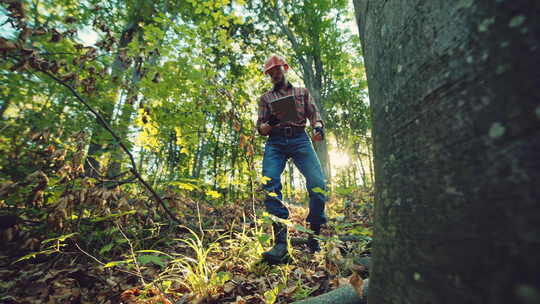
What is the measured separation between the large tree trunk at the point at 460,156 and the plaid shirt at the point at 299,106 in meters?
2.00

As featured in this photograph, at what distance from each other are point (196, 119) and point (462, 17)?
363 cm

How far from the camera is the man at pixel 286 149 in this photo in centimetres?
234

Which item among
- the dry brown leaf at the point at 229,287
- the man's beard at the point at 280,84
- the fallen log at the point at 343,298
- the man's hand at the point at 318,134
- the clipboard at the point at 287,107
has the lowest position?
the dry brown leaf at the point at 229,287

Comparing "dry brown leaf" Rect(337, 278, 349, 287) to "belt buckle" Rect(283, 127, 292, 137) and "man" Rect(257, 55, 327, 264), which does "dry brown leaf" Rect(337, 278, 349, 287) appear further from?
"belt buckle" Rect(283, 127, 292, 137)

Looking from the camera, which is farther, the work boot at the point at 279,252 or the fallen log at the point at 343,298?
the work boot at the point at 279,252

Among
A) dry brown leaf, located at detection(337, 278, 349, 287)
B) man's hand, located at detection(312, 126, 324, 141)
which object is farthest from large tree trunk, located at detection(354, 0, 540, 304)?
man's hand, located at detection(312, 126, 324, 141)

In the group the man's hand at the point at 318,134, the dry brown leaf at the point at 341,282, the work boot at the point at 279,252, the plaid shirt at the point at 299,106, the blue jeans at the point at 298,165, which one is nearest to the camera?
the dry brown leaf at the point at 341,282

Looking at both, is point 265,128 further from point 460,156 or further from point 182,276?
point 460,156

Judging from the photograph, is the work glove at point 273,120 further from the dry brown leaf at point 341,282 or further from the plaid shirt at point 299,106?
the dry brown leaf at point 341,282

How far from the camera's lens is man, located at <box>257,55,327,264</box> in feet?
7.68

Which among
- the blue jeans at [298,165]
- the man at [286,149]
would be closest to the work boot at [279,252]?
the man at [286,149]

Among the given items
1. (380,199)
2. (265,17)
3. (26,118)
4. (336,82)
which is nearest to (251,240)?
(380,199)

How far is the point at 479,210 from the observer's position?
0.41 metres

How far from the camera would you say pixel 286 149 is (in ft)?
8.55
